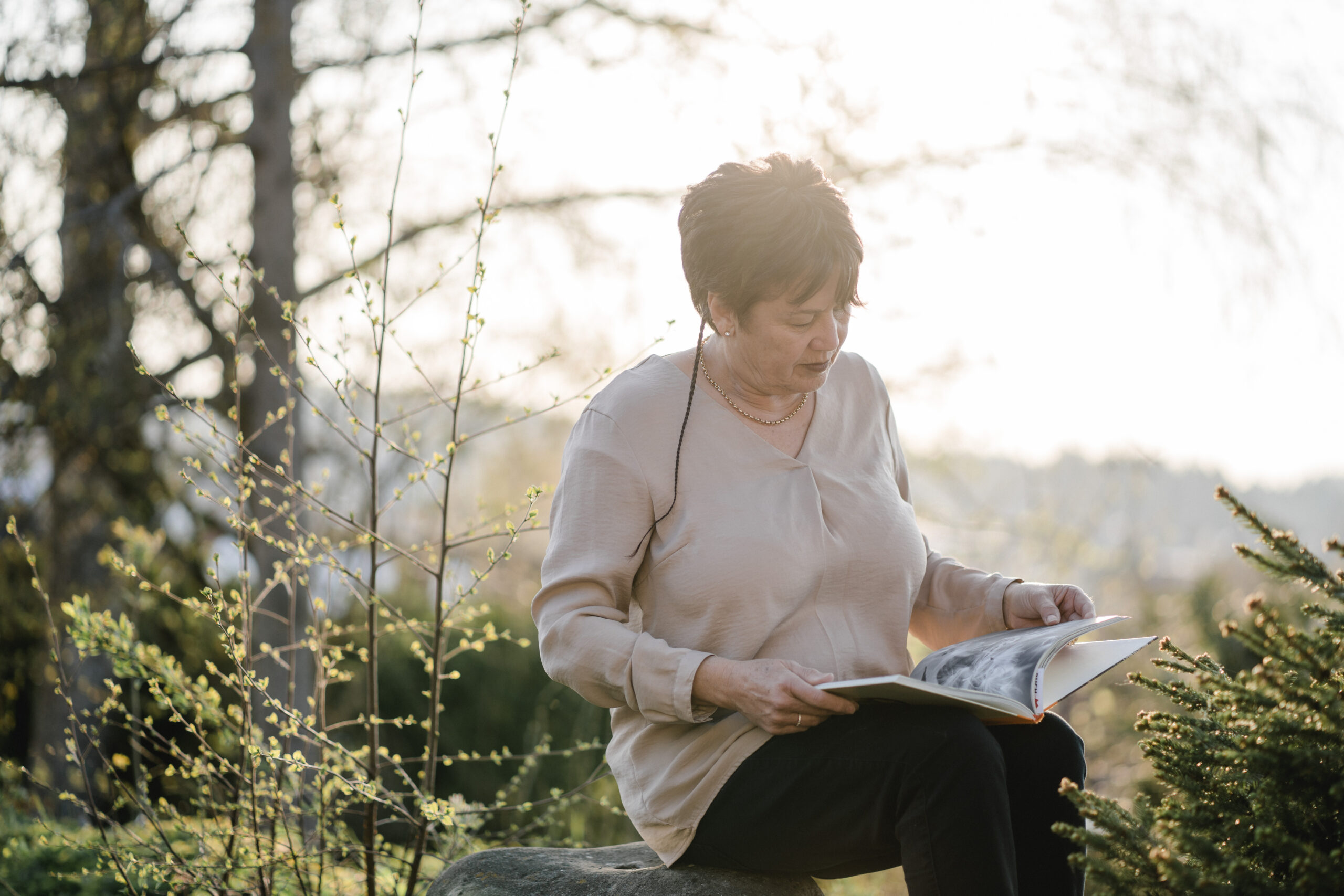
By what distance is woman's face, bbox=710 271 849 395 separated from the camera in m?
1.94

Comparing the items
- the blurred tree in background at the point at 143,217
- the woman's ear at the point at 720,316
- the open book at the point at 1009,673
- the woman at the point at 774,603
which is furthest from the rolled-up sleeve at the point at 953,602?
the blurred tree in background at the point at 143,217

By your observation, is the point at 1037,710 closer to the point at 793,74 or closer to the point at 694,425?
the point at 694,425

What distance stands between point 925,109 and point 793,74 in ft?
2.35

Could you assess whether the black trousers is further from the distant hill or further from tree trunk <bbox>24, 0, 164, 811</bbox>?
tree trunk <bbox>24, 0, 164, 811</bbox>

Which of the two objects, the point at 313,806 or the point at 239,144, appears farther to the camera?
the point at 239,144

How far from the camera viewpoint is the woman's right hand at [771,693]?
1.64 meters

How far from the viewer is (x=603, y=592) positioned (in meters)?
1.87

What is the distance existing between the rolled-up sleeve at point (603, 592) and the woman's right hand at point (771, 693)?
0.03 metres

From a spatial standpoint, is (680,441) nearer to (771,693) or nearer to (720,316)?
(720,316)

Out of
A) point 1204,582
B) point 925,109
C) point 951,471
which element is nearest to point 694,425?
point 925,109

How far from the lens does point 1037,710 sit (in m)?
1.59

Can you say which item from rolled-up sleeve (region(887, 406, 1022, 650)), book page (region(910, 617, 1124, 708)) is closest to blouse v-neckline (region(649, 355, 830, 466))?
rolled-up sleeve (region(887, 406, 1022, 650))

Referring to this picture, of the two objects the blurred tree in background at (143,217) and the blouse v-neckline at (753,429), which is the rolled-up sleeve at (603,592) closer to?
the blouse v-neckline at (753,429)

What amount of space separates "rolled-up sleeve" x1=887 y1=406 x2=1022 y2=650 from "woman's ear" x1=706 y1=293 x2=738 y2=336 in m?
0.47
